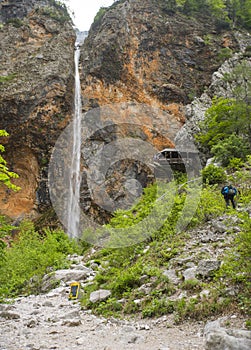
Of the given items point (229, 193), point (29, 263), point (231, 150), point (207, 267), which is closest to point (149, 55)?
point (231, 150)

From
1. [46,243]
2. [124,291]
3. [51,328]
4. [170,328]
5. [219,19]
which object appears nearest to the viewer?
[170,328]

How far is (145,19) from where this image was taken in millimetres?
30875

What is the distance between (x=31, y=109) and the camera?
25.7 m

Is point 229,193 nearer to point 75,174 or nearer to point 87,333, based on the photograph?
point 87,333

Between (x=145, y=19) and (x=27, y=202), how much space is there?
20467mm

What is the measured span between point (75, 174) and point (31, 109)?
6.28m

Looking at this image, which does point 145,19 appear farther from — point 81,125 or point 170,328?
point 170,328

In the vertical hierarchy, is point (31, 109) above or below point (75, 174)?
above

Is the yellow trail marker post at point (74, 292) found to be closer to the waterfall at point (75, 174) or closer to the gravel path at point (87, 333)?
the gravel path at point (87, 333)

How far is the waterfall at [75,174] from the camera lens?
2424 cm

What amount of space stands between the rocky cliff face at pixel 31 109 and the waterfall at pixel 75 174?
67cm

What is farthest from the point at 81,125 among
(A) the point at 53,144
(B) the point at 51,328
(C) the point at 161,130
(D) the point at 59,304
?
(B) the point at 51,328

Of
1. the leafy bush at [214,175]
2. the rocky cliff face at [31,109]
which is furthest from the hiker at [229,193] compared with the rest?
the rocky cliff face at [31,109]

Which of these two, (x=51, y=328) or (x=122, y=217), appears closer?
(x=51, y=328)
